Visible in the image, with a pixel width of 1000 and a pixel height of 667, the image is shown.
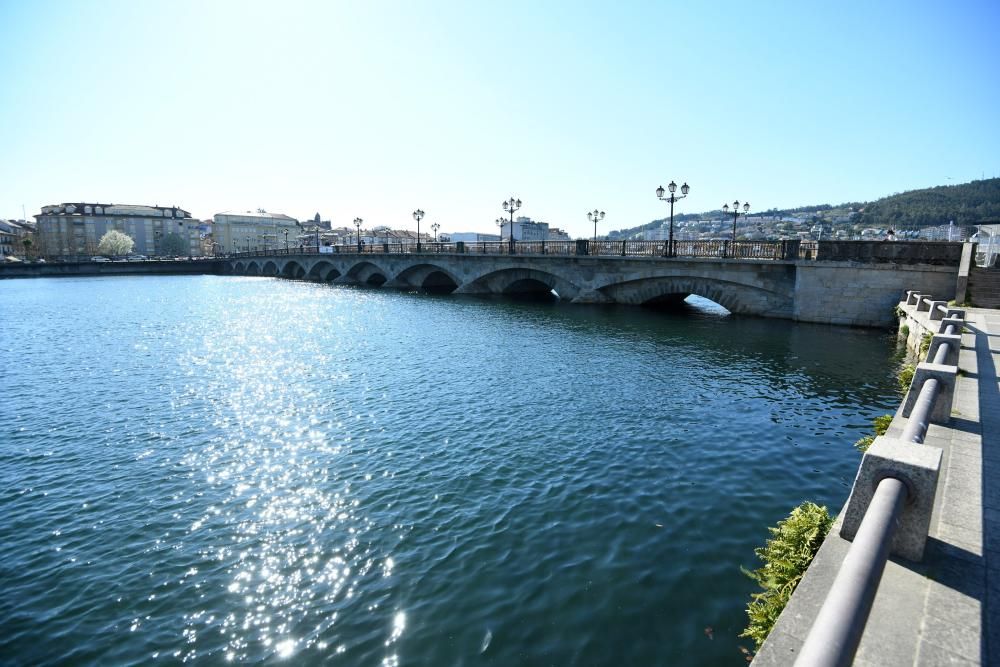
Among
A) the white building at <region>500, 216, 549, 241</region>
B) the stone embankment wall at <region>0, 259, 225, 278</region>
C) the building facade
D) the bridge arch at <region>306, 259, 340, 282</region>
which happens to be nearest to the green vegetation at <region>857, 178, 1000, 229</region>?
the white building at <region>500, 216, 549, 241</region>

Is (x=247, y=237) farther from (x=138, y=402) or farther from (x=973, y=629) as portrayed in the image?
(x=973, y=629)

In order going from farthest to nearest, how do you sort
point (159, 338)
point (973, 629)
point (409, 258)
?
point (409, 258) → point (159, 338) → point (973, 629)

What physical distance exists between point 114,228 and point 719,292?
17588 cm

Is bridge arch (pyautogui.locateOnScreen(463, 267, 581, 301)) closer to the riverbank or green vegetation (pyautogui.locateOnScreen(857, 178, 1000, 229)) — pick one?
the riverbank

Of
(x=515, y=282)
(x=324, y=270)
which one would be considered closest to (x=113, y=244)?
(x=324, y=270)

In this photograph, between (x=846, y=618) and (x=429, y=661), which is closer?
(x=846, y=618)

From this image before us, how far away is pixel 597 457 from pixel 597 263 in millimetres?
28221

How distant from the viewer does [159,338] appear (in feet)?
91.5

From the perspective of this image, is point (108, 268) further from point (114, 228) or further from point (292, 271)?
point (114, 228)

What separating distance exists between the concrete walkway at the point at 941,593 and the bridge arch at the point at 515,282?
118ft

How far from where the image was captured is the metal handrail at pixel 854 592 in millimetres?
2580

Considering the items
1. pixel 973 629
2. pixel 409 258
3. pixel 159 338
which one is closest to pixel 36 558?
pixel 973 629

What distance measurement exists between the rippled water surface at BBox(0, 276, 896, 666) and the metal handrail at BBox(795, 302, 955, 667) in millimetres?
2843

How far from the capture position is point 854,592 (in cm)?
293
